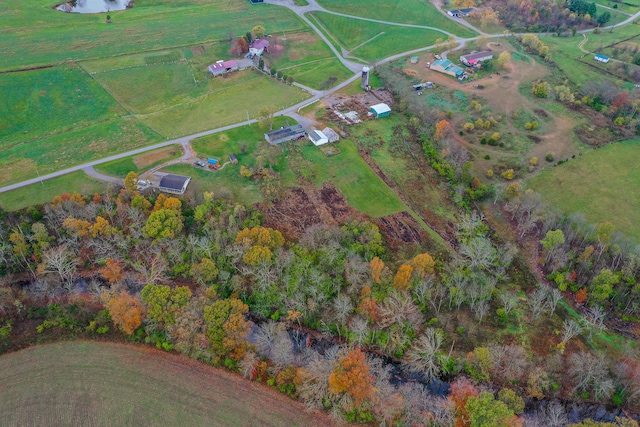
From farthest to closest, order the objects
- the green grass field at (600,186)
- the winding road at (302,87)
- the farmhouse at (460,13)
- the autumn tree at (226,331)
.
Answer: the farmhouse at (460,13), the winding road at (302,87), the green grass field at (600,186), the autumn tree at (226,331)

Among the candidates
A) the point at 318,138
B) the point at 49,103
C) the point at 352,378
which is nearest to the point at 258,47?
the point at 318,138

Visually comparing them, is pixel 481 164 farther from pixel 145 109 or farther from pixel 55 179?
pixel 55 179

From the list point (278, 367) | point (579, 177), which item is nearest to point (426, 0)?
point (579, 177)

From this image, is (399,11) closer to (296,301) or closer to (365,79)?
(365,79)

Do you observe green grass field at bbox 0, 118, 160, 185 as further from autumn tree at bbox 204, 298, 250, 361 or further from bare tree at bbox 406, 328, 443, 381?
bare tree at bbox 406, 328, 443, 381

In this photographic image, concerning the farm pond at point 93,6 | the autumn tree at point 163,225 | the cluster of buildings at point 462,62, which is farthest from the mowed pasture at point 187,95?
the farm pond at point 93,6

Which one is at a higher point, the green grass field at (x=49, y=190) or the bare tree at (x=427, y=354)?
the green grass field at (x=49, y=190)

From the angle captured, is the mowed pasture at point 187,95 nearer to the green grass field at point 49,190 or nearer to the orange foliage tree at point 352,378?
the green grass field at point 49,190
